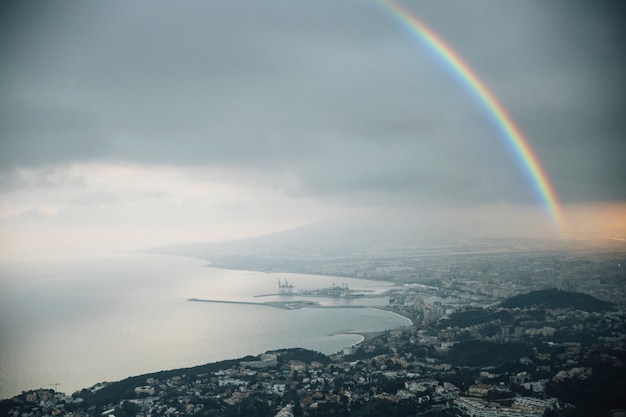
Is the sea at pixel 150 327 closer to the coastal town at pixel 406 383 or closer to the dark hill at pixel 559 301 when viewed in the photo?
the coastal town at pixel 406 383

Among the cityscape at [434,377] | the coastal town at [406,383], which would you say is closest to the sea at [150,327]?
the cityscape at [434,377]

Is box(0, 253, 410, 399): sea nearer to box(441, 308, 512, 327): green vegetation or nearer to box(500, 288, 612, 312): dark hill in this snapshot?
box(441, 308, 512, 327): green vegetation

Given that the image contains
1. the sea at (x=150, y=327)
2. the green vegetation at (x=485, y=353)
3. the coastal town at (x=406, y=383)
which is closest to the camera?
the coastal town at (x=406, y=383)

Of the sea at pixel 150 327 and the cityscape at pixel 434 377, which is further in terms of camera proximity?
the sea at pixel 150 327

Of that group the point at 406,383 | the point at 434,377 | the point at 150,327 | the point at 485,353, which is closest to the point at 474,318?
the point at 485,353

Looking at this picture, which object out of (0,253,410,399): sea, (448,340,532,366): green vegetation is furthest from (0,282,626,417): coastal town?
(0,253,410,399): sea

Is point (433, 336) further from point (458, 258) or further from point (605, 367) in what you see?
point (458, 258)

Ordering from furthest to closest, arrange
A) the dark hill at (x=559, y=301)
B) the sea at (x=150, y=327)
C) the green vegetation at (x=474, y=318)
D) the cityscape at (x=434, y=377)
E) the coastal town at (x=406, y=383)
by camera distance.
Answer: the green vegetation at (x=474, y=318)
the dark hill at (x=559, y=301)
the sea at (x=150, y=327)
the cityscape at (x=434, y=377)
the coastal town at (x=406, y=383)
